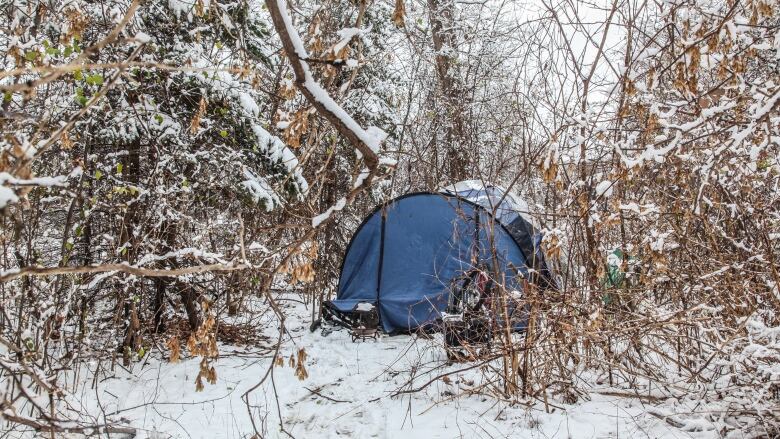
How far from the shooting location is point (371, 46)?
892cm

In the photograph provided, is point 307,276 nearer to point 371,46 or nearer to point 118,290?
point 118,290

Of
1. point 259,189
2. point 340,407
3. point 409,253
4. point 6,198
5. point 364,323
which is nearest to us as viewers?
point 6,198

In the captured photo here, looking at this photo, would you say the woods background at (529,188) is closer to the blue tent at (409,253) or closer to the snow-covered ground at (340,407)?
the snow-covered ground at (340,407)

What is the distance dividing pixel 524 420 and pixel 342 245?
603 cm

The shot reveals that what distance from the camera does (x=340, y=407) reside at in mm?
4715

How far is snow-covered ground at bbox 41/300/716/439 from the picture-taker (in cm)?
390

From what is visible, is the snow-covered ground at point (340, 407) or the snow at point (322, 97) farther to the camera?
the snow-covered ground at point (340, 407)

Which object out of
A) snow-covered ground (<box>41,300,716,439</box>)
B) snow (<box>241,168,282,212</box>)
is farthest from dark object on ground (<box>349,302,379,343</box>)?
snow (<box>241,168,282,212</box>)

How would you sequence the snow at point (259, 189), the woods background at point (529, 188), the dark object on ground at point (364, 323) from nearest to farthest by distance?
the woods background at point (529, 188) → the snow at point (259, 189) → the dark object on ground at point (364, 323)

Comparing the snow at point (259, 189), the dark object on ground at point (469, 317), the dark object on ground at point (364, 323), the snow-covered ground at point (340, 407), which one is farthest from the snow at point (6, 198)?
the dark object on ground at point (364, 323)

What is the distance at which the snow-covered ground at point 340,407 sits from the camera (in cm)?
390

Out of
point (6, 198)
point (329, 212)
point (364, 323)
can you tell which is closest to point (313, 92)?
point (329, 212)

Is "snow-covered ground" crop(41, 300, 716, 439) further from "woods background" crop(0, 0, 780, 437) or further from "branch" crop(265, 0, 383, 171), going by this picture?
"branch" crop(265, 0, 383, 171)

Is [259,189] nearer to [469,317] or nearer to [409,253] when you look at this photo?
[469,317]
